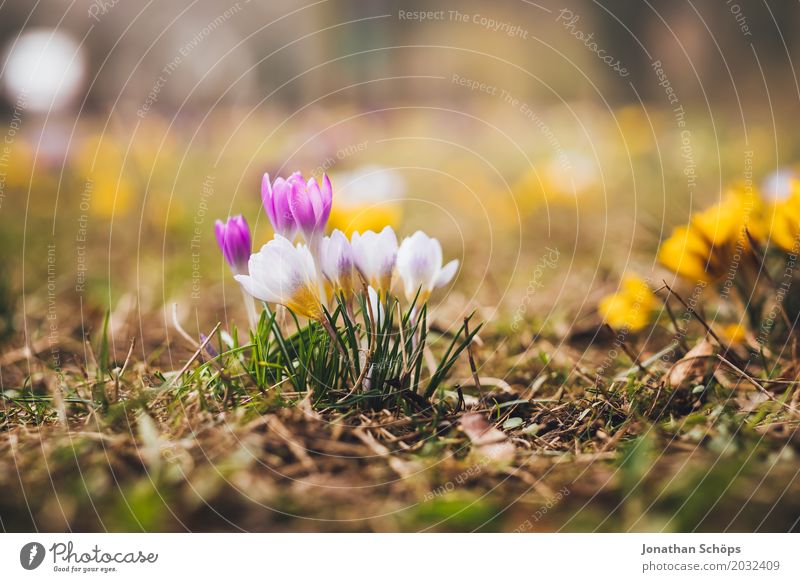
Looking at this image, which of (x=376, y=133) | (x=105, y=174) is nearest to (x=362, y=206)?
(x=105, y=174)

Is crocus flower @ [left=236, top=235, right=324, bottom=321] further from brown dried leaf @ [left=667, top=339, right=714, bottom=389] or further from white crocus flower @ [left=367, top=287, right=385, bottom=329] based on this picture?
brown dried leaf @ [left=667, top=339, right=714, bottom=389]

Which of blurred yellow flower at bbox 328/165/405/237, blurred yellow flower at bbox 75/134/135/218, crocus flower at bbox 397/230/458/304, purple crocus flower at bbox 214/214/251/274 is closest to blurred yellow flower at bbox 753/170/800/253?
crocus flower at bbox 397/230/458/304

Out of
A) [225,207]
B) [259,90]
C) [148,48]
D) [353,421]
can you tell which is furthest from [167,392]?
[259,90]

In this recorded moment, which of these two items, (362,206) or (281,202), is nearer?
(281,202)

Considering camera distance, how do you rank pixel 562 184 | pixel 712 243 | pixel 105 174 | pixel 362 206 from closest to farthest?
pixel 712 243
pixel 362 206
pixel 562 184
pixel 105 174

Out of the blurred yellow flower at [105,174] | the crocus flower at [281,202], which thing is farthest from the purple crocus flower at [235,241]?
the blurred yellow flower at [105,174]

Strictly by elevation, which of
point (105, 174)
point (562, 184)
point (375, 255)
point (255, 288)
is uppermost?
point (562, 184)

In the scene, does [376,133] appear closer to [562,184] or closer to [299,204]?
[562,184]
